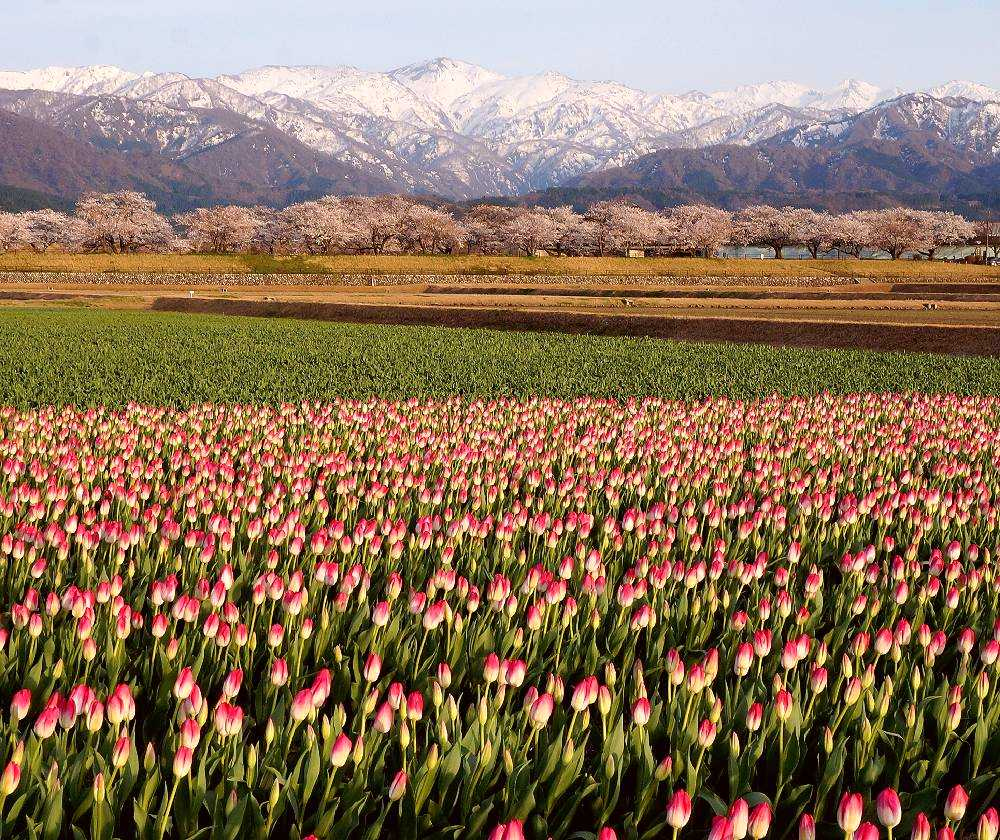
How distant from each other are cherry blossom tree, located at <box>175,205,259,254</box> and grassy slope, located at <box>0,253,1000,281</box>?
121ft

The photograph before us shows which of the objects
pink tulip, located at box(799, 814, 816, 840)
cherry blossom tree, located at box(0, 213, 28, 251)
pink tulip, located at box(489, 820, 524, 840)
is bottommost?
pink tulip, located at box(799, 814, 816, 840)

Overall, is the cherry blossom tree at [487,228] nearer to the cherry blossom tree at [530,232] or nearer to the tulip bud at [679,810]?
the cherry blossom tree at [530,232]

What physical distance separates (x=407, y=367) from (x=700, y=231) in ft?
378

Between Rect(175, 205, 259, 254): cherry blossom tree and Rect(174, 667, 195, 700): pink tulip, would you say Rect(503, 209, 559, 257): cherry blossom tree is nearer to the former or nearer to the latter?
Rect(175, 205, 259, 254): cherry blossom tree

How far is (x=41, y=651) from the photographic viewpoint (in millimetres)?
4672

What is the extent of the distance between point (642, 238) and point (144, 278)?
224 feet

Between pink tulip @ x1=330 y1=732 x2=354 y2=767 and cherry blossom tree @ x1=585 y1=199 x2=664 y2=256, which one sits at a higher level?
cherry blossom tree @ x1=585 y1=199 x2=664 y2=256

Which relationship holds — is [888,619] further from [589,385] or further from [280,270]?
[280,270]

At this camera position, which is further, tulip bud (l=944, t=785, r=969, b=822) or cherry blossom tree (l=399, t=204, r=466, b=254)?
cherry blossom tree (l=399, t=204, r=466, b=254)

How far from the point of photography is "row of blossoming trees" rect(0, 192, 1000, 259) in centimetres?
12912

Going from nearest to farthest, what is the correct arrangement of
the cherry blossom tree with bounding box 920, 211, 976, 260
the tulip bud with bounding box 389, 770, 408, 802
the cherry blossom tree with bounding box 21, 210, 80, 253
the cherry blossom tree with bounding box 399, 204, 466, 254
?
the tulip bud with bounding box 389, 770, 408, 802, the cherry blossom tree with bounding box 399, 204, 466, 254, the cherry blossom tree with bounding box 920, 211, 976, 260, the cherry blossom tree with bounding box 21, 210, 80, 253

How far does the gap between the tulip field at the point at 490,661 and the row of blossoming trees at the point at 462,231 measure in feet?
404

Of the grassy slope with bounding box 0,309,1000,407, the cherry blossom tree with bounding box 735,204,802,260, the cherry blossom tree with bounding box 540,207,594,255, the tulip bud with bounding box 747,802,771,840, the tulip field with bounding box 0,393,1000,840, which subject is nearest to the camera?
the tulip bud with bounding box 747,802,771,840

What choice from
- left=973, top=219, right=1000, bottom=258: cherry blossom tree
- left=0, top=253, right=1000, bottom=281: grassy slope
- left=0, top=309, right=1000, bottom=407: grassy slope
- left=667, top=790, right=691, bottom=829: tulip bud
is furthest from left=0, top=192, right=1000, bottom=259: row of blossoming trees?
left=667, top=790, right=691, bottom=829: tulip bud
